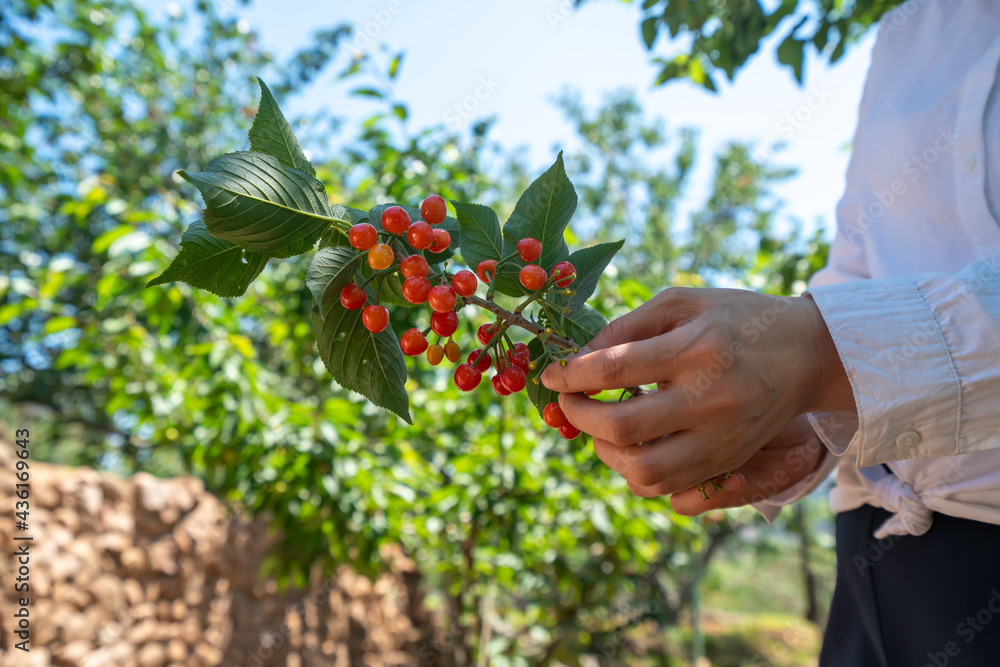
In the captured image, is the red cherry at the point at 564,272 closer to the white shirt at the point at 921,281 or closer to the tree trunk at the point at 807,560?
the white shirt at the point at 921,281

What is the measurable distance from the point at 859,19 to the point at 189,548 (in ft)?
13.4

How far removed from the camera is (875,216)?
0.91 meters

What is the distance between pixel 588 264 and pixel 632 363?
183 mm

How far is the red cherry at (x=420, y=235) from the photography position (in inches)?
23.3

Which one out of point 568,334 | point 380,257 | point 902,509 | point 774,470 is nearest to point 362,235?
point 380,257

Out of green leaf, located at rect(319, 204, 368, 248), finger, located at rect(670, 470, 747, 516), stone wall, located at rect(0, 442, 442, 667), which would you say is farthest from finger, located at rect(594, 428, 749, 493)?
stone wall, located at rect(0, 442, 442, 667)

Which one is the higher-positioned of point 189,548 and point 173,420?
point 173,420

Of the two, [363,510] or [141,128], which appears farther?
[141,128]

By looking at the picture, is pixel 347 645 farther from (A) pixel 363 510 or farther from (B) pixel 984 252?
(B) pixel 984 252

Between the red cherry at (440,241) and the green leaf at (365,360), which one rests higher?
the red cherry at (440,241)

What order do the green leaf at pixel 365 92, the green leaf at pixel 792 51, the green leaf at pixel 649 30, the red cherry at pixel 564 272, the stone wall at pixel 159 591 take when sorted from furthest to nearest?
the stone wall at pixel 159 591 < the green leaf at pixel 365 92 < the green leaf at pixel 649 30 < the green leaf at pixel 792 51 < the red cherry at pixel 564 272

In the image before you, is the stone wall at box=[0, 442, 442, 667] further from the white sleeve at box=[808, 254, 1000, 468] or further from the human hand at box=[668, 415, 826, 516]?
the white sleeve at box=[808, 254, 1000, 468]

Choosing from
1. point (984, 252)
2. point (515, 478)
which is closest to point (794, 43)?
point (984, 252)

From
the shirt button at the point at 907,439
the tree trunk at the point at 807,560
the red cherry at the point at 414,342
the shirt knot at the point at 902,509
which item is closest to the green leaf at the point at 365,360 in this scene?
the red cherry at the point at 414,342
